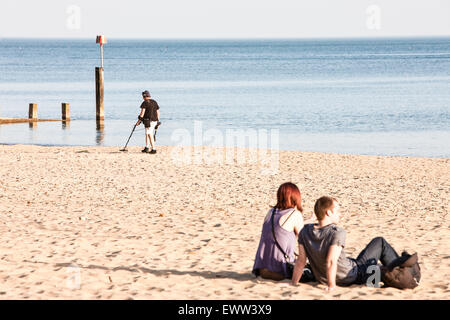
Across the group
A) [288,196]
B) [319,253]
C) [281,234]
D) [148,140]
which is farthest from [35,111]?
[319,253]

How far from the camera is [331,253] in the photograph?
684 cm

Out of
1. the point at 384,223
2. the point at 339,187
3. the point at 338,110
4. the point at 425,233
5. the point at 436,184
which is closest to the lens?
the point at 425,233

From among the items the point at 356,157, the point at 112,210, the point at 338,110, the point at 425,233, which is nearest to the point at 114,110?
the point at 338,110

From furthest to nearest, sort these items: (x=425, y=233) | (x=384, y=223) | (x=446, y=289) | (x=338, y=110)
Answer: (x=338, y=110)
(x=384, y=223)
(x=425, y=233)
(x=446, y=289)

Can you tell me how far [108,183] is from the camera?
14.6m

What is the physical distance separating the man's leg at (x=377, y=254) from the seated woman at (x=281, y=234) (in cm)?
70

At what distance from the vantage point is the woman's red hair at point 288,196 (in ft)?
23.1

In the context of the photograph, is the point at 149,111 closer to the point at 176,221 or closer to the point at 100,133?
the point at 176,221

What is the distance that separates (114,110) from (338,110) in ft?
40.4

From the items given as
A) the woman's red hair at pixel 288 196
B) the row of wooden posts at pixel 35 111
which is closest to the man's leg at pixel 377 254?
the woman's red hair at pixel 288 196

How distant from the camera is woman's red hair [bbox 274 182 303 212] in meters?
7.04

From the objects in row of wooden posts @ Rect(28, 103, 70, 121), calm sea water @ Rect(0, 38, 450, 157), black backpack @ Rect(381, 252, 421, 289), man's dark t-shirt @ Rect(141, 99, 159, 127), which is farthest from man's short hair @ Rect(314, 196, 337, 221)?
row of wooden posts @ Rect(28, 103, 70, 121)
